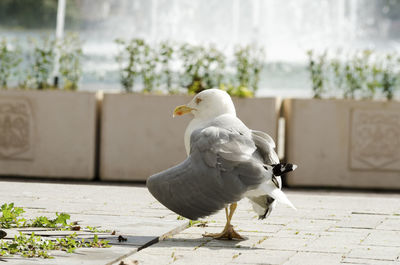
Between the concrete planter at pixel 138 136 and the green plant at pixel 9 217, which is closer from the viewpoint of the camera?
the green plant at pixel 9 217

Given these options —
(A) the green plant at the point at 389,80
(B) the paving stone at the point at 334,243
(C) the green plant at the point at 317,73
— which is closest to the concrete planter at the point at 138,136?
(C) the green plant at the point at 317,73

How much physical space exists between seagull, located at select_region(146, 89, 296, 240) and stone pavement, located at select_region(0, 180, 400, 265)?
267 mm

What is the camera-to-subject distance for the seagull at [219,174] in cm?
439

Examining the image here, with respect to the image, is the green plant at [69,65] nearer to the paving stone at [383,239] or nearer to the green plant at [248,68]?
the green plant at [248,68]

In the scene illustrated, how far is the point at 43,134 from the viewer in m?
8.77

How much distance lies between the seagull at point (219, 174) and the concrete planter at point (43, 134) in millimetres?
4081

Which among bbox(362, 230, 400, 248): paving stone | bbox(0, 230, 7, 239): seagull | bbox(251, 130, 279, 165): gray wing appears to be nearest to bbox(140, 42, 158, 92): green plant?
bbox(362, 230, 400, 248): paving stone

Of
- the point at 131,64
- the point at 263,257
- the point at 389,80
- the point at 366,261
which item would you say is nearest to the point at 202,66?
the point at 131,64

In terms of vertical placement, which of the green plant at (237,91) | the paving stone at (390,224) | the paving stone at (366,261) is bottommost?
the paving stone at (390,224)

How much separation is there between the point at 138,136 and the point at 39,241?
4.22m

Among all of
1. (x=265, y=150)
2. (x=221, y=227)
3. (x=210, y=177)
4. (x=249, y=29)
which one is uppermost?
(x=249, y=29)

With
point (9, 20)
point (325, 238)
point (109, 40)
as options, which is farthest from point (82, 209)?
point (9, 20)

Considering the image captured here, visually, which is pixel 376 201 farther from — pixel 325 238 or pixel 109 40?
pixel 109 40

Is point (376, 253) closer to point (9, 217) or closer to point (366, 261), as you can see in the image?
point (366, 261)
